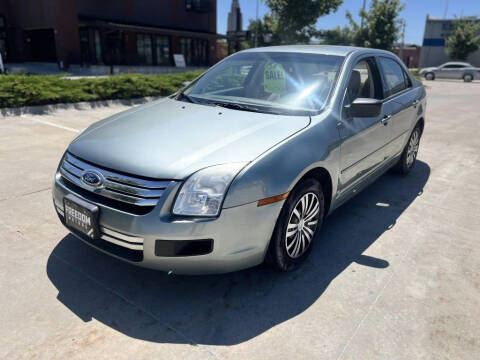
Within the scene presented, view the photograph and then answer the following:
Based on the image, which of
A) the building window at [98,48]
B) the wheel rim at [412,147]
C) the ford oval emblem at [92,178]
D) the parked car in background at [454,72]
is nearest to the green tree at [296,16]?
the parked car in background at [454,72]

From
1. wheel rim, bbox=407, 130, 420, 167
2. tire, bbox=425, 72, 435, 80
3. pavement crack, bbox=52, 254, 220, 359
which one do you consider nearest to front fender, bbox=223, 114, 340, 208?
pavement crack, bbox=52, 254, 220, 359

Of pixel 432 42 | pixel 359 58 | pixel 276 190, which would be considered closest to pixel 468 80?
pixel 432 42

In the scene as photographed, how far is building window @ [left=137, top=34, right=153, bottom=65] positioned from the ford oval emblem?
90.8ft

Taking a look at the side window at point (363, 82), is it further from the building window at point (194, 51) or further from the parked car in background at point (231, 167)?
the building window at point (194, 51)

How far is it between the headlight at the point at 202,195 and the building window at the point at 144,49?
2810 centimetres

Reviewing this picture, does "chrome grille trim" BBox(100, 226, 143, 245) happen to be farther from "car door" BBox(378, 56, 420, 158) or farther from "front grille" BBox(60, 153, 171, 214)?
"car door" BBox(378, 56, 420, 158)

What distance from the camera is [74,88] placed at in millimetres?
9914

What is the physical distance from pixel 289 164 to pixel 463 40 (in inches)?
1794

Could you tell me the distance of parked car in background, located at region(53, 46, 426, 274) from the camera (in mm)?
2307

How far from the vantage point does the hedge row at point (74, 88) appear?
8.55 metres

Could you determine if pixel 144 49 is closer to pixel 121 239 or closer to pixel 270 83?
pixel 270 83

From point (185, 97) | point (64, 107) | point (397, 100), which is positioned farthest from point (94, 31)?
point (397, 100)

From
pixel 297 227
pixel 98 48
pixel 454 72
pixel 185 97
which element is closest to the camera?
pixel 297 227

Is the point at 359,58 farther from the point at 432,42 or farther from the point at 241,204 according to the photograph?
the point at 432,42
